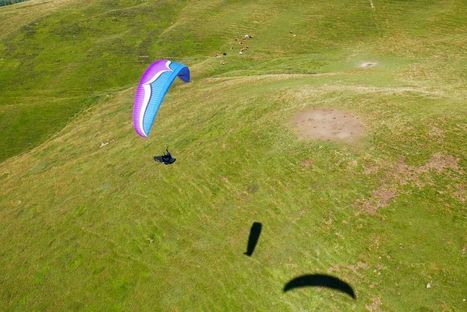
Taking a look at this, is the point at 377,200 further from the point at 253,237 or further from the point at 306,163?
the point at 253,237

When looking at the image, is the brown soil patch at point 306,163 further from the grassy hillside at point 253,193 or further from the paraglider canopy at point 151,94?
the paraglider canopy at point 151,94

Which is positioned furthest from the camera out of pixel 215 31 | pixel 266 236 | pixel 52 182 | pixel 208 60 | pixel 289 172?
pixel 215 31

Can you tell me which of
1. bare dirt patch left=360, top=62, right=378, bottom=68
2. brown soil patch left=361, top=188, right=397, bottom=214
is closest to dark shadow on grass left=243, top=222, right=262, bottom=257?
brown soil patch left=361, top=188, right=397, bottom=214

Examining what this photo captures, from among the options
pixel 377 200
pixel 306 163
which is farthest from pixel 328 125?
pixel 377 200

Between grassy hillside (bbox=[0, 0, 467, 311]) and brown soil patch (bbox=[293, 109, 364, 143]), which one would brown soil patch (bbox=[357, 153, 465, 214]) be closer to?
grassy hillside (bbox=[0, 0, 467, 311])

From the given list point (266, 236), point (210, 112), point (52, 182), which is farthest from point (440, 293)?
point (52, 182)

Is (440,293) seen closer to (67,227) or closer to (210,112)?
(67,227)

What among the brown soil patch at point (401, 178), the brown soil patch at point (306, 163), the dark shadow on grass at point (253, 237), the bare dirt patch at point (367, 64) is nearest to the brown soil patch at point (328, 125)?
the brown soil patch at point (306, 163)
